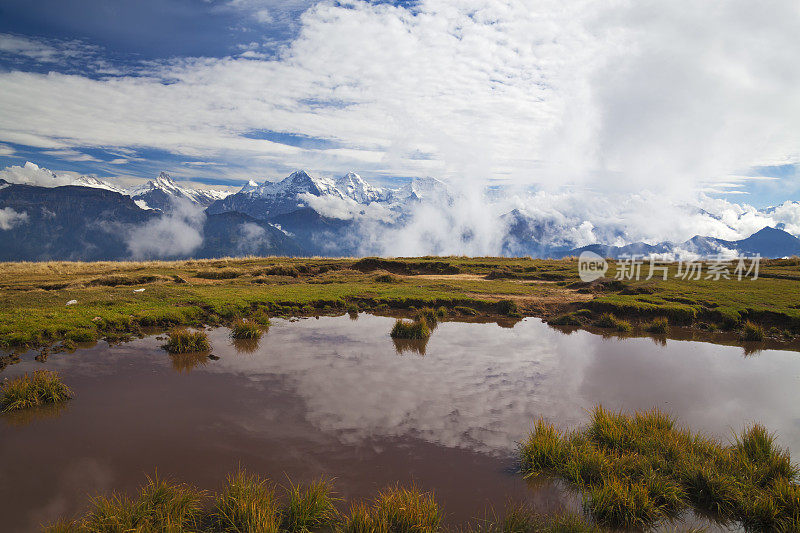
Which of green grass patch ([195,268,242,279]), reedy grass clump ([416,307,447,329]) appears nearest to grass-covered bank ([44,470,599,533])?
reedy grass clump ([416,307,447,329])

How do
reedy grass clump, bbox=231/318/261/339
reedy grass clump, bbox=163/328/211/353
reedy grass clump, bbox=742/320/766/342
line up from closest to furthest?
reedy grass clump, bbox=163/328/211/353 → reedy grass clump, bbox=231/318/261/339 → reedy grass clump, bbox=742/320/766/342

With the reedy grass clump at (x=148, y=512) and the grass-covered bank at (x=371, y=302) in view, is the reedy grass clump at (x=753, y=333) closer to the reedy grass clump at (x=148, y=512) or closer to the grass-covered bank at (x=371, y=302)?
the grass-covered bank at (x=371, y=302)

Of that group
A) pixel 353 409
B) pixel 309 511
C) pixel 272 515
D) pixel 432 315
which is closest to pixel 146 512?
pixel 272 515

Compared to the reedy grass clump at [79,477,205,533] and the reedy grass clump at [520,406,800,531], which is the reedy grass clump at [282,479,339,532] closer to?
the reedy grass clump at [79,477,205,533]

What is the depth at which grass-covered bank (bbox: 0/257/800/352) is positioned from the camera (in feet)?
80.6

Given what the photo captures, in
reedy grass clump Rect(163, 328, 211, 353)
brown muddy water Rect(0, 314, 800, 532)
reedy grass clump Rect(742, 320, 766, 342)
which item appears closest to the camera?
brown muddy water Rect(0, 314, 800, 532)

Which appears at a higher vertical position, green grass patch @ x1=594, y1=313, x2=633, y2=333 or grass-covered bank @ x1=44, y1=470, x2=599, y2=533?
green grass patch @ x1=594, y1=313, x2=633, y2=333

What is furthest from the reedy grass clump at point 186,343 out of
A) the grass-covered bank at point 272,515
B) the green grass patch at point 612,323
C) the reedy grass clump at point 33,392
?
the green grass patch at point 612,323

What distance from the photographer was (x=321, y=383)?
17094 millimetres

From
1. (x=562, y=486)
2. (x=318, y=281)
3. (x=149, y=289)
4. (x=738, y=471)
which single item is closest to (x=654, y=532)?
(x=562, y=486)

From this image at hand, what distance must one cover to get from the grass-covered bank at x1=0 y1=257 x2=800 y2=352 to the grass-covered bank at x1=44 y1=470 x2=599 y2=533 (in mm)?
16406

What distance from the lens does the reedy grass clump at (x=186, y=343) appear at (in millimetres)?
20438

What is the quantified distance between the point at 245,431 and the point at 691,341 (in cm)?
2825

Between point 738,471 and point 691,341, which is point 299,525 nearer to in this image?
point 738,471
